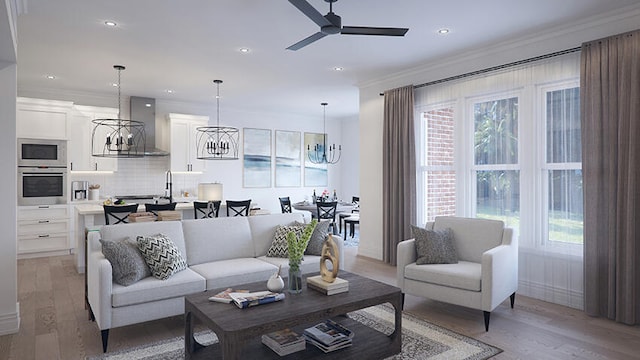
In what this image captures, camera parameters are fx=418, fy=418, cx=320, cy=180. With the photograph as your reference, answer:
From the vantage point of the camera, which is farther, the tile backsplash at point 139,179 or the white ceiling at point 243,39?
the tile backsplash at point 139,179

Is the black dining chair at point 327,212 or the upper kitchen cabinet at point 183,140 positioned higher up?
the upper kitchen cabinet at point 183,140

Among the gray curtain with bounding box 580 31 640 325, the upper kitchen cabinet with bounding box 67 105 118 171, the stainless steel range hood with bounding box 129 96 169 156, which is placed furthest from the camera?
the stainless steel range hood with bounding box 129 96 169 156

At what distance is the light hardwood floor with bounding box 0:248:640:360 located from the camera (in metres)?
3.13

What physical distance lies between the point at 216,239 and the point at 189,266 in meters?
0.39

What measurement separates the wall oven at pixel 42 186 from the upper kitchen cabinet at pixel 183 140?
182 centimetres

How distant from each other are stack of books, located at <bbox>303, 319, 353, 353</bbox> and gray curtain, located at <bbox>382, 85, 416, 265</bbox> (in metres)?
2.96

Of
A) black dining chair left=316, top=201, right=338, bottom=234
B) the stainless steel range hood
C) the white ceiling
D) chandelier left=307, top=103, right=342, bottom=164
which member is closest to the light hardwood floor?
the white ceiling

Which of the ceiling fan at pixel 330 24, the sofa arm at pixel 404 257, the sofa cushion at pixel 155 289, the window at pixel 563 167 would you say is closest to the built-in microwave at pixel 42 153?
the sofa cushion at pixel 155 289

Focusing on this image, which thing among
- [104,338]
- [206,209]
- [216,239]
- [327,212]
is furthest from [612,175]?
[206,209]

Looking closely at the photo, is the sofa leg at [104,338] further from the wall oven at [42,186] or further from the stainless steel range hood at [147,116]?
the stainless steel range hood at [147,116]

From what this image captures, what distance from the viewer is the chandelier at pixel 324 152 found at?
399 inches

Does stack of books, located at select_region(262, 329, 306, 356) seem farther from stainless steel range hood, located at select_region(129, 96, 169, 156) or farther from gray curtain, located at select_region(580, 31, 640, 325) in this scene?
stainless steel range hood, located at select_region(129, 96, 169, 156)

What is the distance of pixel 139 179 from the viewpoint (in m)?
7.91

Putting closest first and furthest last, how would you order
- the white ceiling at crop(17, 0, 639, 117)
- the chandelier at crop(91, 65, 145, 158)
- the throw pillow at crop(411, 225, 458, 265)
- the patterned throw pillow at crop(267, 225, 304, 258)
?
the white ceiling at crop(17, 0, 639, 117)
the throw pillow at crop(411, 225, 458, 265)
the patterned throw pillow at crop(267, 225, 304, 258)
the chandelier at crop(91, 65, 145, 158)
